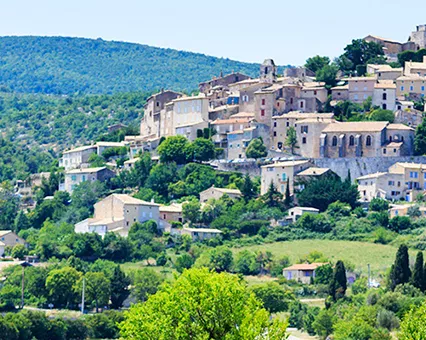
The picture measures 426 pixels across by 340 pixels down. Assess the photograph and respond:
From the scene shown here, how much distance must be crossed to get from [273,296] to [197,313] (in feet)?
101

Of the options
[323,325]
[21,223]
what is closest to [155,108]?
[21,223]

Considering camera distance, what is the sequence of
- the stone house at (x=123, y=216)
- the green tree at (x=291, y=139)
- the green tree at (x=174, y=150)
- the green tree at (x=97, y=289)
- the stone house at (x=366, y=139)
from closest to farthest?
the green tree at (x=97, y=289) < the stone house at (x=123, y=216) < the stone house at (x=366, y=139) < the green tree at (x=291, y=139) < the green tree at (x=174, y=150)

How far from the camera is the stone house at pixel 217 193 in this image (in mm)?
88000

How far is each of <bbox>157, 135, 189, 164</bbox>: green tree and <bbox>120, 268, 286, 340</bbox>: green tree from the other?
53339 millimetres

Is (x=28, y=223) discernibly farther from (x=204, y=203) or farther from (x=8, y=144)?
(x=8, y=144)

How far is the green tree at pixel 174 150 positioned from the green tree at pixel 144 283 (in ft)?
63.0

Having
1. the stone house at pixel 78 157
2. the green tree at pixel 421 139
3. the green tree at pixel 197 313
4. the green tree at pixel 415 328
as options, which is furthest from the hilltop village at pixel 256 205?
the green tree at pixel 197 313

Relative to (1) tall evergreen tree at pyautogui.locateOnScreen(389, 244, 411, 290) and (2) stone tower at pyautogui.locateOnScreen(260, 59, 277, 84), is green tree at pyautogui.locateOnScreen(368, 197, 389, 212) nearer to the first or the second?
(1) tall evergreen tree at pyautogui.locateOnScreen(389, 244, 411, 290)

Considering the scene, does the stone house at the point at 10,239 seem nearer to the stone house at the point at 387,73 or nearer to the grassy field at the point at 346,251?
the grassy field at the point at 346,251

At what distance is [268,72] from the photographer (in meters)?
100

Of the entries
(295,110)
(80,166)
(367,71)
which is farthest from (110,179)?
(367,71)

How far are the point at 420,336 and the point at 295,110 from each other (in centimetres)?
5684

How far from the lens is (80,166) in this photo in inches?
3991

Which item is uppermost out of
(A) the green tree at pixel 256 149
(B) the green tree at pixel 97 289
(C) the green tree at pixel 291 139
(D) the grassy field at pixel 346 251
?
(C) the green tree at pixel 291 139
